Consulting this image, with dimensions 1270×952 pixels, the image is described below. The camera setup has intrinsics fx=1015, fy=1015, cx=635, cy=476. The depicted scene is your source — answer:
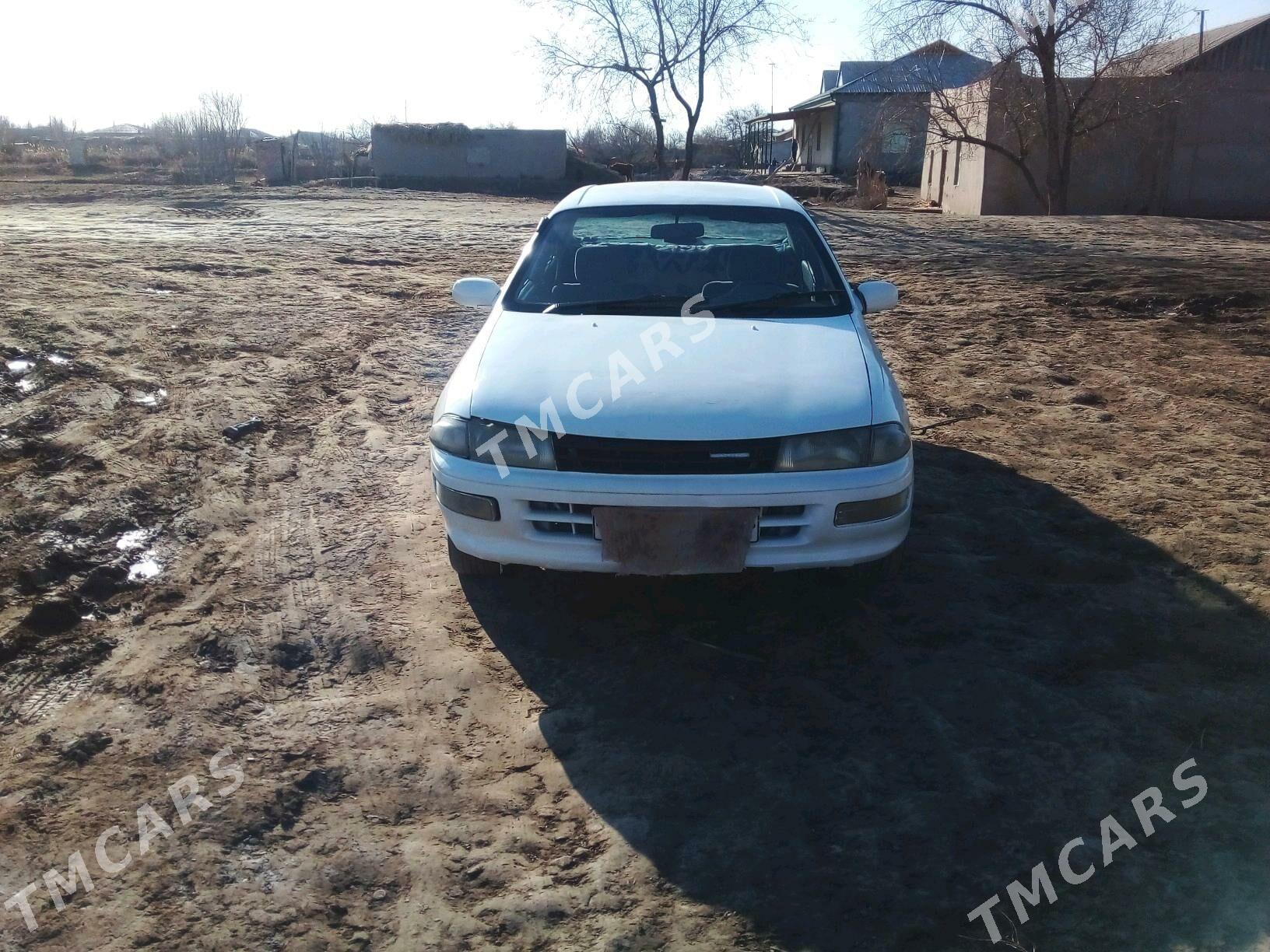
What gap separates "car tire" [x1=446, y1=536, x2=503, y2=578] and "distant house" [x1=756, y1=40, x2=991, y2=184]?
21.4 m

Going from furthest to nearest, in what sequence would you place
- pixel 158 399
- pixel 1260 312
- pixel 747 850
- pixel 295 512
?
pixel 1260 312 < pixel 158 399 < pixel 295 512 < pixel 747 850

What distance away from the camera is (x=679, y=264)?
4.42 meters

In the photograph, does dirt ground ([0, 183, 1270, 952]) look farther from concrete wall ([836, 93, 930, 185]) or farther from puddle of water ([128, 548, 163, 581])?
concrete wall ([836, 93, 930, 185])

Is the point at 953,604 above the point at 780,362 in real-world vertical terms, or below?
below

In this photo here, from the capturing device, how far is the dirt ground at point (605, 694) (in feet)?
7.29

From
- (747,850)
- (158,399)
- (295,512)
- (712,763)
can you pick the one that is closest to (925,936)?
(747,850)

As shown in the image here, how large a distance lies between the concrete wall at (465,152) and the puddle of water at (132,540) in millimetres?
30341

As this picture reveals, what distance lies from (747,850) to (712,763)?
0.35 meters

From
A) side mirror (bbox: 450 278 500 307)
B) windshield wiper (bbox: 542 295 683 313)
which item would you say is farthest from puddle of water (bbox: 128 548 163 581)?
windshield wiper (bbox: 542 295 683 313)

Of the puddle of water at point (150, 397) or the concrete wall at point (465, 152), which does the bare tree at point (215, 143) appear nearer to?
the concrete wall at point (465, 152)

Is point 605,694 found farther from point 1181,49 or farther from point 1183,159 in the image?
point 1181,49

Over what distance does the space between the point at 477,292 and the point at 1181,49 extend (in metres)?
25.3

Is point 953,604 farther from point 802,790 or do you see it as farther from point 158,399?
point 158,399

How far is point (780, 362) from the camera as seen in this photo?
3.53 metres
